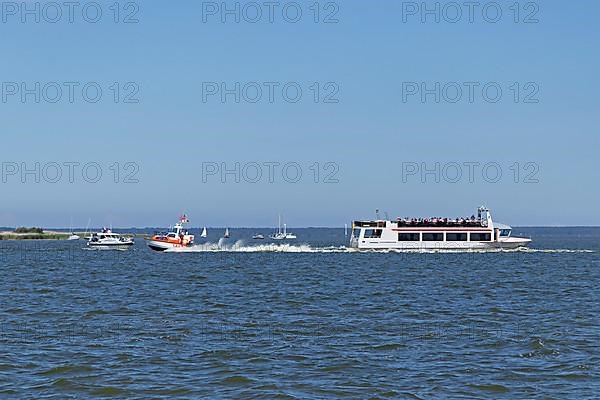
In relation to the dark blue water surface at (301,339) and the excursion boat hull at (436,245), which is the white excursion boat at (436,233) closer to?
the excursion boat hull at (436,245)

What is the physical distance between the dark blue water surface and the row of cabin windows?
48.9 meters

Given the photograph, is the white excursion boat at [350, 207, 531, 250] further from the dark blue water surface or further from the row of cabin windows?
the dark blue water surface

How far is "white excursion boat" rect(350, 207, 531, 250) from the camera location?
108 m

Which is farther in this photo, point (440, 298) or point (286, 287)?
point (286, 287)

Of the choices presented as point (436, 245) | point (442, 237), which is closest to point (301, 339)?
point (436, 245)

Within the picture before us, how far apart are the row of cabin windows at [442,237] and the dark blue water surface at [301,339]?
48892 millimetres

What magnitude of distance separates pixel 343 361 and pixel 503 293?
89.4 ft

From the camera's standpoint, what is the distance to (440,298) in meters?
46.4

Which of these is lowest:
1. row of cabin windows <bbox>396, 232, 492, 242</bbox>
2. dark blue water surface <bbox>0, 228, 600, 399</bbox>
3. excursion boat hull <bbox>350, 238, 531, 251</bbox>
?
dark blue water surface <bbox>0, 228, 600, 399</bbox>

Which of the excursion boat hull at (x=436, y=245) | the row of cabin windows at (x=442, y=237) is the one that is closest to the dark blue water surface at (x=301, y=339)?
the excursion boat hull at (x=436, y=245)

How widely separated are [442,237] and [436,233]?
3.32 feet

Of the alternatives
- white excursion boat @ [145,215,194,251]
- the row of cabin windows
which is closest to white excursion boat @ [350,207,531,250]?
the row of cabin windows

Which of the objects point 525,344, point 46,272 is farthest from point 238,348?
point 46,272

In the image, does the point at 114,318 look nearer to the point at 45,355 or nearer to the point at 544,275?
the point at 45,355
